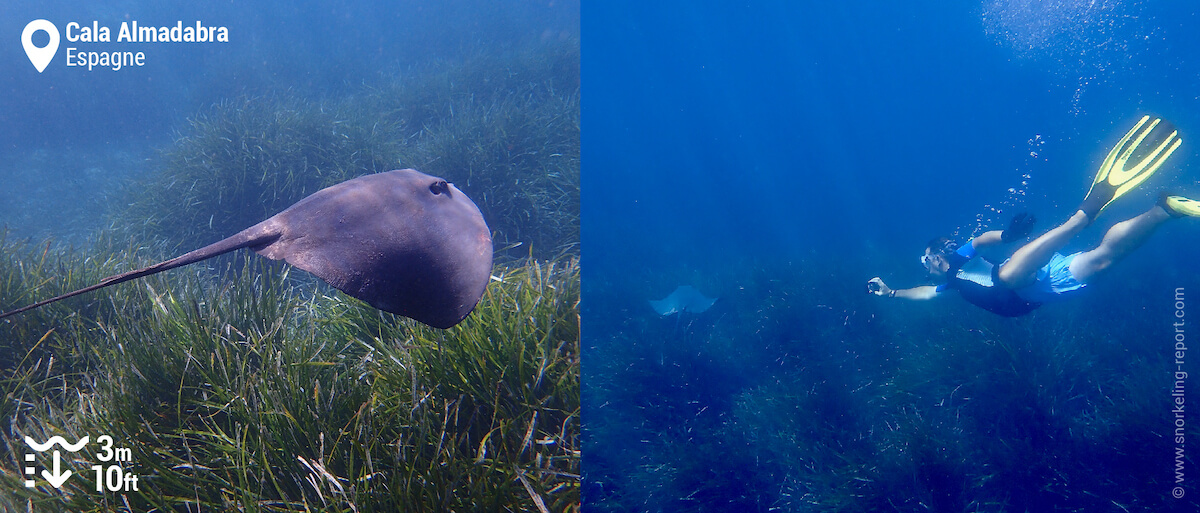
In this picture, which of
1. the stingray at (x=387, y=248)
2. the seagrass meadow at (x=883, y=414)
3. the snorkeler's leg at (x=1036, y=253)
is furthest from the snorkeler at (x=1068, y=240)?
the stingray at (x=387, y=248)

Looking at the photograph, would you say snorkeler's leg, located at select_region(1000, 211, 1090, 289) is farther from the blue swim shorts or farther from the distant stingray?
the distant stingray

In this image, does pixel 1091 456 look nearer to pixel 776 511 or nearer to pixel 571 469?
pixel 776 511

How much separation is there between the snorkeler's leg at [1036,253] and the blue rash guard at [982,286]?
0.12 meters

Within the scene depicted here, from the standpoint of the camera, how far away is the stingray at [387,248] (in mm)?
1910

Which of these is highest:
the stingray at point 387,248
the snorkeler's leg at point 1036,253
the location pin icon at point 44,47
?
the location pin icon at point 44,47

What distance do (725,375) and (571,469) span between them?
3568 mm

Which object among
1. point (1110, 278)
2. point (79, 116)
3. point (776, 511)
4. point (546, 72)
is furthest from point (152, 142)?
point (1110, 278)

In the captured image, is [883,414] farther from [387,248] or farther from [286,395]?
[286,395]

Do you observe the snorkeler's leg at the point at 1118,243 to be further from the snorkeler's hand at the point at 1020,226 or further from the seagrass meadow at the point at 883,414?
the seagrass meadow at the point at 883,414

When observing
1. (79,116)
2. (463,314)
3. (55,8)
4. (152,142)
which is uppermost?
(55,8)

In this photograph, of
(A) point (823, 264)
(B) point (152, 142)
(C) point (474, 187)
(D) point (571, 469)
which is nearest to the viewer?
(D) point (571, 469)

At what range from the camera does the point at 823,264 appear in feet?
29.1

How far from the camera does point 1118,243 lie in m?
5.23

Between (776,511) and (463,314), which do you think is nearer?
(463,314)
